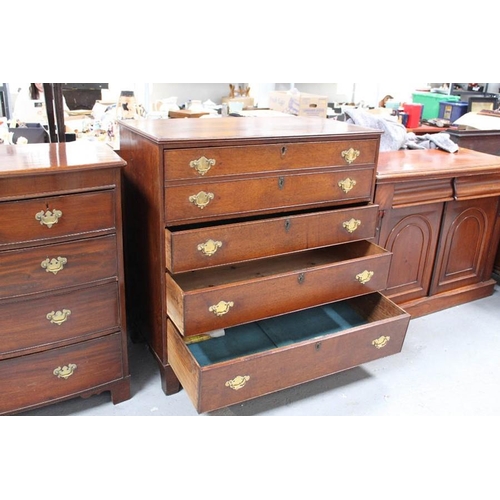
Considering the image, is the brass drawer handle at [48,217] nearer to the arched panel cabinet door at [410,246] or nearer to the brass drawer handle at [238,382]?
the brass drawer handle at [238,382]

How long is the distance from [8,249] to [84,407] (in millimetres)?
655

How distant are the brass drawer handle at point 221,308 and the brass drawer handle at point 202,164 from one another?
0.40 meters

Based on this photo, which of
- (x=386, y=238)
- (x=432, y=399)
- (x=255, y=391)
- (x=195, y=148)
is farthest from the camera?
(x=386, y=238)

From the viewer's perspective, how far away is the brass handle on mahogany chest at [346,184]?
1750 mm

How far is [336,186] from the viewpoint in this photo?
1.74 metres

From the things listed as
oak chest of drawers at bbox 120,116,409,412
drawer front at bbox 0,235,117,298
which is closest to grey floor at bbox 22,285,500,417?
oak chest of drawers at bbox 120,116,409,412

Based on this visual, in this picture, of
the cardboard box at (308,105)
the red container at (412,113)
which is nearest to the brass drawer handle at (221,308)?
the cardboard box at (308,105)

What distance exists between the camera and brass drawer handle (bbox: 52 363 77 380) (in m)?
1.54

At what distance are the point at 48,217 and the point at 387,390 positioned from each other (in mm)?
1334

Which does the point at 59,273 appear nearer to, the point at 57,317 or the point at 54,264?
the point at 54,264

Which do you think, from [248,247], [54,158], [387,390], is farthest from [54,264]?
[387,390]

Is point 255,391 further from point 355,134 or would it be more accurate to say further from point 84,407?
point 355,134

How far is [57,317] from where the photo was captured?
1.48 metres
